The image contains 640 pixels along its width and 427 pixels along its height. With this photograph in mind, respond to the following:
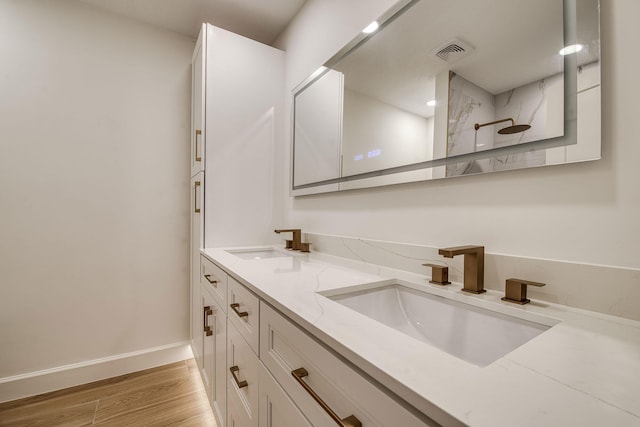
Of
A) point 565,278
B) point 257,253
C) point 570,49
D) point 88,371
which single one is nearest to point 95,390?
point 88,371

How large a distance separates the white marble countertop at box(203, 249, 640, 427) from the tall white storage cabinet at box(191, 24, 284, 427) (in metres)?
1.25

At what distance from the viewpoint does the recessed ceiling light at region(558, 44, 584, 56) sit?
681mm

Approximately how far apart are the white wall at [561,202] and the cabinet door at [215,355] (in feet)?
2.72

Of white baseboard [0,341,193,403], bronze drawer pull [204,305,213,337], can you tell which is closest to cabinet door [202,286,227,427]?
bronze drawer pull [204,305,213,337]

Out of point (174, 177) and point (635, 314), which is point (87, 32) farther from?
point (635, 314)

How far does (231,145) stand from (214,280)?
2.98ft

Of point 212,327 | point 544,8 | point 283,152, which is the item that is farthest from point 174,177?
point 544,8

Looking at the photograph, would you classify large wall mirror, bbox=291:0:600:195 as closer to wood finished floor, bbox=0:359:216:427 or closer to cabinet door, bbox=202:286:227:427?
cabinet door, bbox=202:286:227:427

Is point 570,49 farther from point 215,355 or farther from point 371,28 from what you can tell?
point 215,355

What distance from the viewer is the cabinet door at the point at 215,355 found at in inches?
49.7

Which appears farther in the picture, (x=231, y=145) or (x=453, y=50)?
(x=231, y=145)

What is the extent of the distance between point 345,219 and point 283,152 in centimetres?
88

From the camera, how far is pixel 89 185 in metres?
1.94

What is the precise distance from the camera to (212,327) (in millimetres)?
1463
